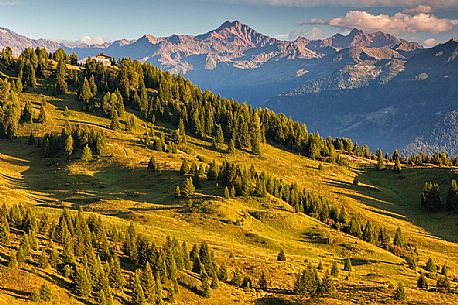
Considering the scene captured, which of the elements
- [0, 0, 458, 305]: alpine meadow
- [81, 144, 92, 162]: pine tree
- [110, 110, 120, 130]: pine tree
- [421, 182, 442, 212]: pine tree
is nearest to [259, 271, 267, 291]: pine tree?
[0, 0, 458, 305]: alpine meadow

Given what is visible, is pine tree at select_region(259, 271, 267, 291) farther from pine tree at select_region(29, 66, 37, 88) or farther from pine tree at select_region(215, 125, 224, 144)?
pine tree at select_region(29, 66, 37, 88)

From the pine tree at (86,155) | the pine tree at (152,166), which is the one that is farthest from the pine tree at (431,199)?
the pine tree at (86,155)

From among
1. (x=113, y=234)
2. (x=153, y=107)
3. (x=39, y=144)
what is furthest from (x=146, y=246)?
(x=153, y=107)

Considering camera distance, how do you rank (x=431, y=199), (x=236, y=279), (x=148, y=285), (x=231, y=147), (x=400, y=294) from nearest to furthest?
(x=148, y=285) < (x=400, y=294) < (x=236, y=279) < (x=431, y=199) < (x=231, y=147)

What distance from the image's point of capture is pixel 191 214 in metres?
86.4

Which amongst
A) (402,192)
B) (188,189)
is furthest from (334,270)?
(402,192)

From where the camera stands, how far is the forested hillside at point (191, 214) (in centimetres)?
5097

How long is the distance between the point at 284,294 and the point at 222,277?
857 centimetres

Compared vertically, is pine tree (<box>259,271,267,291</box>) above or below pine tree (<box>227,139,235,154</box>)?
below

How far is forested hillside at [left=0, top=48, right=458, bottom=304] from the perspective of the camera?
5097 cm

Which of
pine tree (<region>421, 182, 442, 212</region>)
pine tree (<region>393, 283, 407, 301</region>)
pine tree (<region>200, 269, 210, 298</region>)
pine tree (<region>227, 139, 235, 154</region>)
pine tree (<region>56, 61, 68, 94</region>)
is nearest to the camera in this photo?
pine tree (<region>200, 269, 210, 298</region>)

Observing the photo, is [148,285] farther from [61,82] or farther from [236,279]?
[61,82]

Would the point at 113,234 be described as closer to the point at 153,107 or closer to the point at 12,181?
the point at 12,181

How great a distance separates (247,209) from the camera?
94.8m
